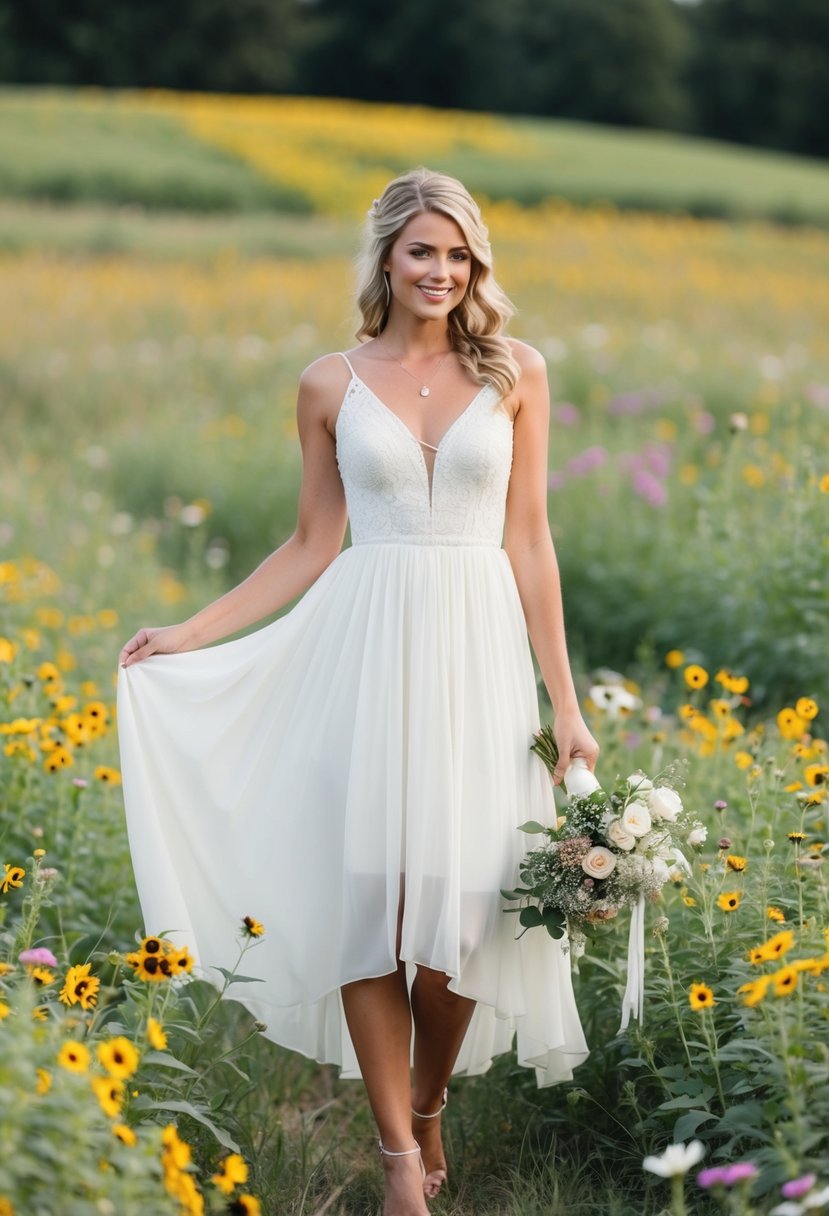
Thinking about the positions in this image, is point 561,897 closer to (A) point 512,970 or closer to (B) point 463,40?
(A) point 512,970

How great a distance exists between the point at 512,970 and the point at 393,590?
82 cm

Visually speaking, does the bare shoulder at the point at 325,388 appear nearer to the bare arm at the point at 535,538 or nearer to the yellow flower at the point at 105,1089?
Result: the bare arm at the point at 535,538

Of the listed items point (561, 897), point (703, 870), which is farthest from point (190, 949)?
point (703, 870)

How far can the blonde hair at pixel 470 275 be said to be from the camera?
3.07 meters

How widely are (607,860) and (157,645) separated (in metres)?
1.15

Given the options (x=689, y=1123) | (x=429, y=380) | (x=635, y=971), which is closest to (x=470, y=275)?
(x=429, y=380)

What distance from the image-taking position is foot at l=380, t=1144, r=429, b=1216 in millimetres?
2885

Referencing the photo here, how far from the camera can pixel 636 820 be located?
2730mm

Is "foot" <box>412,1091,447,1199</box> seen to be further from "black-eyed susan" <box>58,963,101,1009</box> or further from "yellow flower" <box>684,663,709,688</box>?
"yellow flower" <box>684,663,709,688</box>

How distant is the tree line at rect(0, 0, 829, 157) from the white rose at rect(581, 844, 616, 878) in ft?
138

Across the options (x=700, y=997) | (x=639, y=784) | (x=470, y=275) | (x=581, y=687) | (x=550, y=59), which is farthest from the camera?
(x=550, y=59)

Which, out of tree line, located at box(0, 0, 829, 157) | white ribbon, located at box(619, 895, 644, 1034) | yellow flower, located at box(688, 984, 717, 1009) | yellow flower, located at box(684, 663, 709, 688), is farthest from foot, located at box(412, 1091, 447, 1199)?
tree line, located at box(0, 0, 829, 157)

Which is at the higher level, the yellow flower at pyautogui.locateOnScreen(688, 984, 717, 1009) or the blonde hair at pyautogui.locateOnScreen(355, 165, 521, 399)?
the blonde hair at pyautogui.locateOnScreen(355, 165, 521, 399)

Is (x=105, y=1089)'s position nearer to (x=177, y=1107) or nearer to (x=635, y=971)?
(x=177, y=1107)
